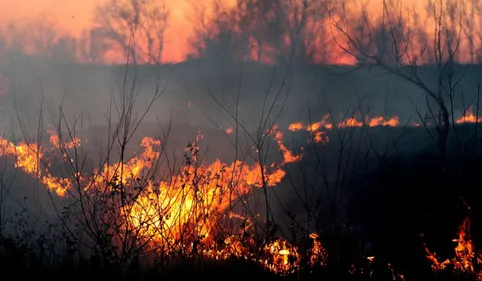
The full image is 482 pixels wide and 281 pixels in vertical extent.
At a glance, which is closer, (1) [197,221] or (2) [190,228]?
(1) [197,221]

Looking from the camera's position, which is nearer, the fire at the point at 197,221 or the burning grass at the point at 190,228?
the burning grass at the point at 190,228

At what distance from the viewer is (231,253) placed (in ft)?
22.1

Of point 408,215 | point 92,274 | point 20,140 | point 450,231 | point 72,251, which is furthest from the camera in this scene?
point 408,215

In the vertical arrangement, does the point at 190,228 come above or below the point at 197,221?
below

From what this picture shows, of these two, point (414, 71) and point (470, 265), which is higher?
point (414, 71)

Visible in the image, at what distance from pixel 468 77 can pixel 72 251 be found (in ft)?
42.8

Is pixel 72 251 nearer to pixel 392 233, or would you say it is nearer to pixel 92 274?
pixel 92 274

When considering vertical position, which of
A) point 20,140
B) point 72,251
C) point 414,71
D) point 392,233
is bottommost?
point 392,233

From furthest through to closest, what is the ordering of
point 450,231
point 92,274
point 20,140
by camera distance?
point 450,231
point 20,140
point 92,274

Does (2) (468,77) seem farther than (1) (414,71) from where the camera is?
Yes

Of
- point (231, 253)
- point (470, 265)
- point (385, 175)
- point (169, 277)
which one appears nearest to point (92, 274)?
point (169, 277)

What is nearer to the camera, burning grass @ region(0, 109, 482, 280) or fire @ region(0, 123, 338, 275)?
burning grass @ region(0, 109, 482, 280)

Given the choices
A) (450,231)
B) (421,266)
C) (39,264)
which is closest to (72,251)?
(39,264)

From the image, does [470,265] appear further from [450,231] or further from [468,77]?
[468,77]
